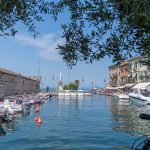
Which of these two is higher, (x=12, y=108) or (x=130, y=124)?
(x=12, y=108)

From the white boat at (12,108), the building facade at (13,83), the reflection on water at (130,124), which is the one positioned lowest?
the reflection on water at (130,124)

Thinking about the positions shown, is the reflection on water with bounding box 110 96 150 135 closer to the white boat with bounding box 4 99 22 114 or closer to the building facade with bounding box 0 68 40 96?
the white boat with bounding box 4 99 22 114

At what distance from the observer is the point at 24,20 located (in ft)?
27.8

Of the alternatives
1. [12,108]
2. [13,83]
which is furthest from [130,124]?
[13,83]

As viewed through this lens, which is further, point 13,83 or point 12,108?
point 13,83

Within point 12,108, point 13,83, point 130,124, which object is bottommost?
point 130,124

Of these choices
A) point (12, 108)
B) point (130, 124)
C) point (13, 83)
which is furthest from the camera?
point (13, 83)

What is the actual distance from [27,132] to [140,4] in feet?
102

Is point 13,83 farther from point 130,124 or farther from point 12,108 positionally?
point 130,124

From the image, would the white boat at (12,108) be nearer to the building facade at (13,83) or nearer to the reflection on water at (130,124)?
the reflection on water at (130,124)

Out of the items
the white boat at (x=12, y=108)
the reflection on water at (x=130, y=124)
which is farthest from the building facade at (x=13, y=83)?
the reflection on water at (x=130, y=124)

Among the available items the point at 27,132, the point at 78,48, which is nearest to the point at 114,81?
the point at 27,132

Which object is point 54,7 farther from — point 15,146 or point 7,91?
point 7,91

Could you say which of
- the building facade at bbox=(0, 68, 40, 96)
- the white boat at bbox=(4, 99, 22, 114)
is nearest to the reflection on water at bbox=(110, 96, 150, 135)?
the white boat at bbox=(4, 99, 22, 114)
